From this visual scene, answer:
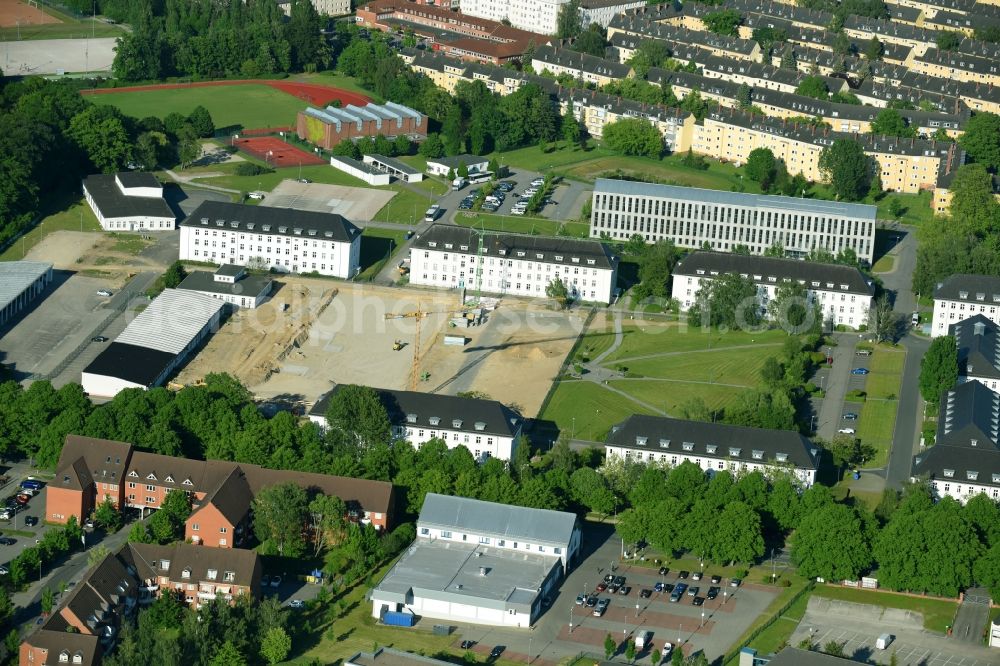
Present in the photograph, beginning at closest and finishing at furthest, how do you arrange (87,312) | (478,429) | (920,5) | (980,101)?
1. (478,429)
2. (87,312)
3. (980,101)
4. (920,5)

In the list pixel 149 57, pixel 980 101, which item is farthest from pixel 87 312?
pixel 980 101

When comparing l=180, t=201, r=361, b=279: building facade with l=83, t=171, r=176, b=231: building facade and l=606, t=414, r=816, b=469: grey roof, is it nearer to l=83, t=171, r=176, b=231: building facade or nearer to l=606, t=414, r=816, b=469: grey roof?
l=83, t=171, r=176, b=231: building facade

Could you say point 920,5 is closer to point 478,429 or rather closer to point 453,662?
point 478,429

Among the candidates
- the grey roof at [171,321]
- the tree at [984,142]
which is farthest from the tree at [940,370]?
the tree at [984,142]

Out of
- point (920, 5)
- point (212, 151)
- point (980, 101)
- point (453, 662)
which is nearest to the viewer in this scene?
point (453, 662)

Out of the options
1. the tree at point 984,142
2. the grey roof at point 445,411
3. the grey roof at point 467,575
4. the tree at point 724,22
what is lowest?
the grey roof at point 467,575

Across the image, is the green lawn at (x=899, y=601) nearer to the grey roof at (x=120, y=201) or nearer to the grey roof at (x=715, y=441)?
the grey roof at (x=715, y=441)

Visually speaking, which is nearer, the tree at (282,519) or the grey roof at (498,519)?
the tree at (282,519)
